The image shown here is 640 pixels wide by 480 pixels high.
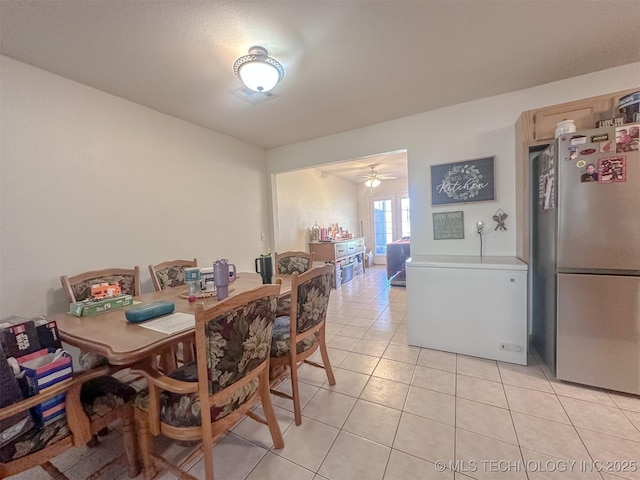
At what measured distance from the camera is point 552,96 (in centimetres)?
233

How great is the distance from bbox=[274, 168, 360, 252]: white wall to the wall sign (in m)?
2.42

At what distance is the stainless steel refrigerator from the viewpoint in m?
1.65

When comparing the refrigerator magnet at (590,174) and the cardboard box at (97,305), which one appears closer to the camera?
the cardboard box at (97,305)

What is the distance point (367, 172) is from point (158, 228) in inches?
181

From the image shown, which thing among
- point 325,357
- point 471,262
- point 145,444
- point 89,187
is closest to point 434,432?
point 325,357

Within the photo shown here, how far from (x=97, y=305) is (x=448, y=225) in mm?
3139

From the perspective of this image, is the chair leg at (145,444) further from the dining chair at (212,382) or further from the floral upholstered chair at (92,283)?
the floral upholstered chair at (92,283)

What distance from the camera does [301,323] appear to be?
1681 millimetres

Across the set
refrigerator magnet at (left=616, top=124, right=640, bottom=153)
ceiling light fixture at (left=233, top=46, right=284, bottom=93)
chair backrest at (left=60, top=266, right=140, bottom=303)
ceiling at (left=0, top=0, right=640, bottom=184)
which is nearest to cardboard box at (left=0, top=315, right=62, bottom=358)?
chair backrest at (left=60, top=266, right=140, bottom=303)

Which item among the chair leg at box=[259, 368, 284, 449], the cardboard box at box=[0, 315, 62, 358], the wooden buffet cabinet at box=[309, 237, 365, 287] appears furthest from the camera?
the wooden buffet cabinet at box=[309, 237, 365, 287]

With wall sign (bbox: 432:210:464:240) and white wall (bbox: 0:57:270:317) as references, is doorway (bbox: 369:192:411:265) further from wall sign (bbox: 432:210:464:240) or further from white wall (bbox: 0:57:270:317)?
white wall (bbox: 0:57:270:317)

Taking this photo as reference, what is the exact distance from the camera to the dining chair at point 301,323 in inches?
63.4

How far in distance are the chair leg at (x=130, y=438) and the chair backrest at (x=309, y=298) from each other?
0.90m

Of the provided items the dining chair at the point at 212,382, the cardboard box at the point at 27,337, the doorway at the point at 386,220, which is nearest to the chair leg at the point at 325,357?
the dining chair at the point at 212,382
